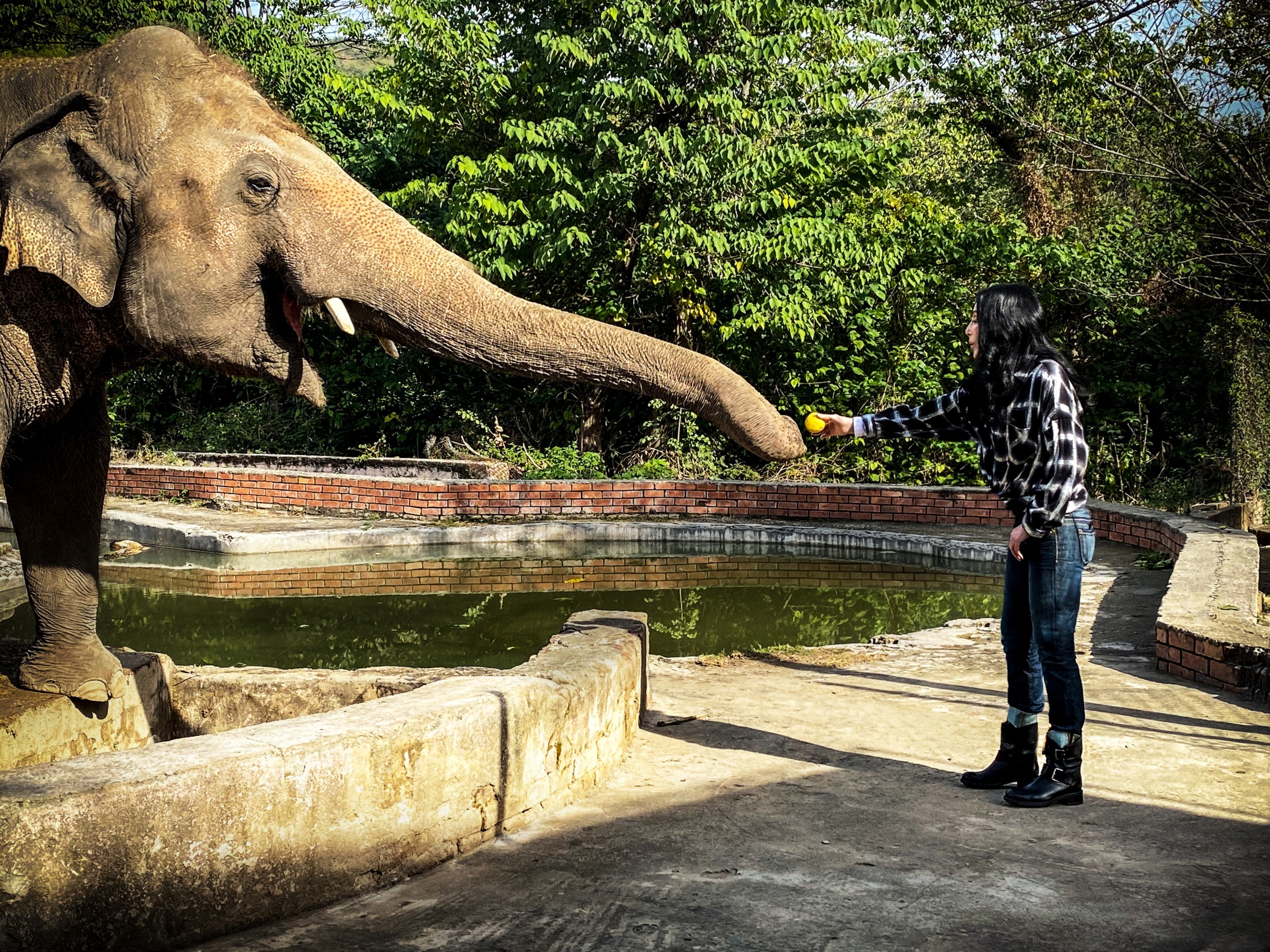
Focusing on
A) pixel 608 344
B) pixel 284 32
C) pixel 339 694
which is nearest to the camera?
pixel 608 344

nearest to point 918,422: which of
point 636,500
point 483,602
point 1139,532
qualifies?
point 483,602

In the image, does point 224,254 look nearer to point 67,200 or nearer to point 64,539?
point 67,200

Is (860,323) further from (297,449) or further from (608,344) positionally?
(608,344)

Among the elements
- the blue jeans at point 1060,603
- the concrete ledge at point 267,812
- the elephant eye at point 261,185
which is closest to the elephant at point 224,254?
the elephant eye at point 261,185

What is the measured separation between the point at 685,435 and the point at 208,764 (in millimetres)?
13464

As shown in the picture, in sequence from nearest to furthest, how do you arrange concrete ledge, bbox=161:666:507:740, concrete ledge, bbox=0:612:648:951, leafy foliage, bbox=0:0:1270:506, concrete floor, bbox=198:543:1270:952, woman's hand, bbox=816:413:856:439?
1. concrete ledge, bbox=0:612:648:951
2. concrete floor, bbox=198:543:1270:952
3. woman's hand, bbox=816:413:856:439
4. concrete ledge, bbox=161:666:507:740
5. leafy foliage, bbox=0:0:1270:506

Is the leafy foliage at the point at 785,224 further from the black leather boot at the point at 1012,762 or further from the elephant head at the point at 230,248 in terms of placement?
the elephant head at the point at 230,248

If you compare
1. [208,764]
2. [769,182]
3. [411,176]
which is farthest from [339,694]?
[411,176]

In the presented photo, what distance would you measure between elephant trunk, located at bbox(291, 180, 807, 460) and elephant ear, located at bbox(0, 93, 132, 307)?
2.09 feet

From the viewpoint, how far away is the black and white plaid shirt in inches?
167

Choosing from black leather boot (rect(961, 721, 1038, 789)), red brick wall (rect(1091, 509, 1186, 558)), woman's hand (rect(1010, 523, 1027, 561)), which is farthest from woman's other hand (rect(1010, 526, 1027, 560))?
red brick wall (rect(1091, 509, 1186, 558))

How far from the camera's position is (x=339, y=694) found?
527 cm

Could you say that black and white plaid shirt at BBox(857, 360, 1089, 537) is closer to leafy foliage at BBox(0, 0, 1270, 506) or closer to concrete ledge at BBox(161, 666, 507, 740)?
concrete ledge at BBox(161, 666, 507, 740)

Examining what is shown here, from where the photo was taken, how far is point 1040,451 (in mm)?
4281
